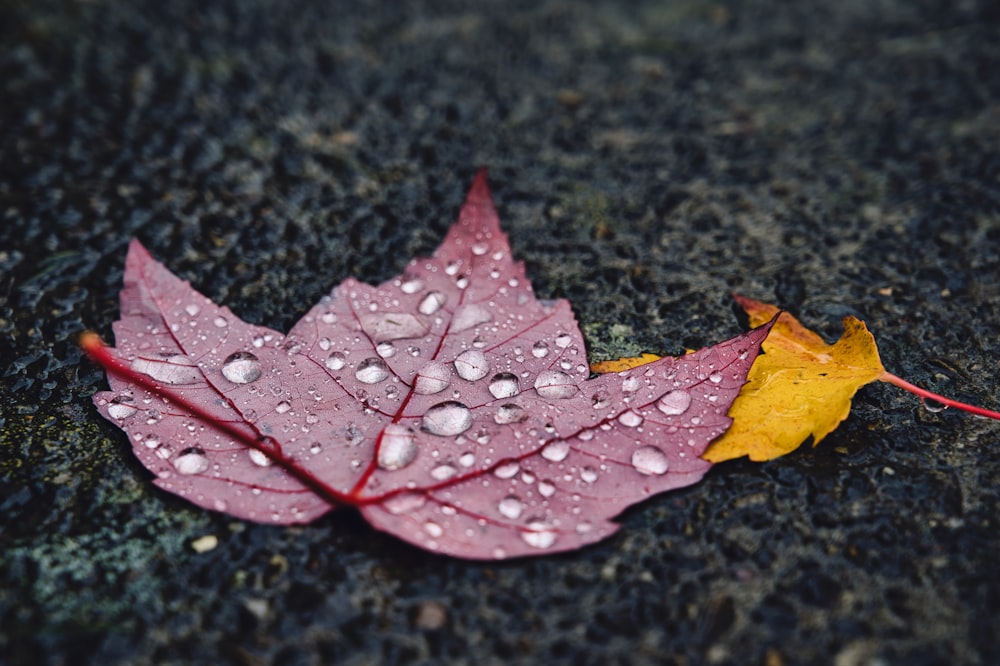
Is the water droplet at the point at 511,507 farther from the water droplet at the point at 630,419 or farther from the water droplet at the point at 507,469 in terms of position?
the water droplet at the point at 630,419

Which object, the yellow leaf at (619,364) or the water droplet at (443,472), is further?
the yellow leaf at (619,364)

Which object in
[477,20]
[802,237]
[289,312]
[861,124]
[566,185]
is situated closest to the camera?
[289,312]

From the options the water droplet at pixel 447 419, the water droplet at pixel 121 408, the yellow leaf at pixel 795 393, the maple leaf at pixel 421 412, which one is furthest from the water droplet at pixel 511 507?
the water droplet at pixel 121 408

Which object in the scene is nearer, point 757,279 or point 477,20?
point 757,279

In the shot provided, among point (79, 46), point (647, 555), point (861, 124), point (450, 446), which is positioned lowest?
point (861, 124)

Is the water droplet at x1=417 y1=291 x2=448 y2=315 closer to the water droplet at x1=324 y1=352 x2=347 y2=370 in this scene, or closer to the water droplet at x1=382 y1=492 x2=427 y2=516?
the water droplet at x1=324 y1=352 x2=347 y2=370

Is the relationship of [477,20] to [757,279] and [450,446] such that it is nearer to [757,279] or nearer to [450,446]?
[757,279]

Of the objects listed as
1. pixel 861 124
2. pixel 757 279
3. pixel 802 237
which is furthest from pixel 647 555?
pixel 861 124
